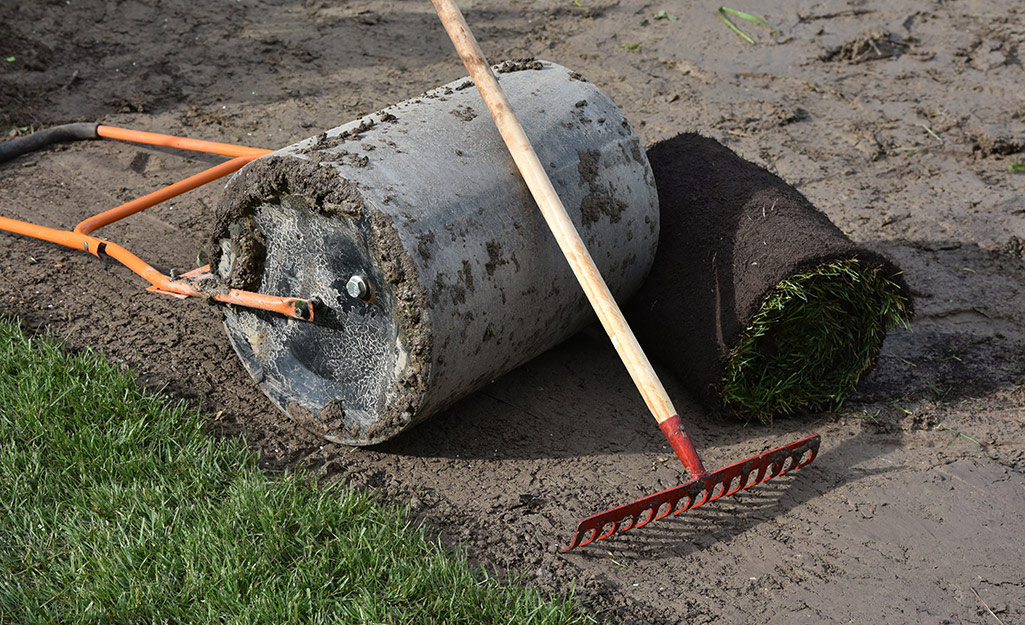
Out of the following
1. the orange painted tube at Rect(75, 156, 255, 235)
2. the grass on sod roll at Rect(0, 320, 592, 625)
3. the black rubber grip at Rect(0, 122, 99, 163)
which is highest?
the orange painted tube at Rect(75, 156, 255, 235)

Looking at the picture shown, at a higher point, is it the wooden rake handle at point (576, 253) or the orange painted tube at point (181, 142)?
the wooden rake handle at point (576, 253)

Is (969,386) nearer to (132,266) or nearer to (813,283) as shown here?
(813,283)

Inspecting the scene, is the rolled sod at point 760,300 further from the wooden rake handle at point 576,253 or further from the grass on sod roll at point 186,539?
the grass on sod roll at point 186,539

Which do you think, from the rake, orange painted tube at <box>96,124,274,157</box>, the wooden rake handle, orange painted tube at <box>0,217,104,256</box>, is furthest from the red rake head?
A: orange painted tube at <box>0,217,104,256</box>

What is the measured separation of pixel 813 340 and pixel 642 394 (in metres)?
0.96

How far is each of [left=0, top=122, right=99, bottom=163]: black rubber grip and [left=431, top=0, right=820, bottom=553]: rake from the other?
3272 mm

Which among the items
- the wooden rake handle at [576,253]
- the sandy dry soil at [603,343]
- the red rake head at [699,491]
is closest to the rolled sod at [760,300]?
the sandy dry soil at [603,343]

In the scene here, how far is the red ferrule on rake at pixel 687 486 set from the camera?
294 cm

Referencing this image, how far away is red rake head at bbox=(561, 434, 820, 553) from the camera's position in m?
2.94

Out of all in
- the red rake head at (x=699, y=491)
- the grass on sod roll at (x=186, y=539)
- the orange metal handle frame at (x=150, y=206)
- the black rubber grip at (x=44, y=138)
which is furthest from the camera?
the black rubber grip at (x=44, y=138)

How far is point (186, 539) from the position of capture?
9.45 ft

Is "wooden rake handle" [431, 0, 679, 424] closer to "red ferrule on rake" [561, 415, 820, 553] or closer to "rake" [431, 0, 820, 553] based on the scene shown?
"rake" [431, 0, 820, 553]

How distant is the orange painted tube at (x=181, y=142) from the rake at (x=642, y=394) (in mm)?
1509

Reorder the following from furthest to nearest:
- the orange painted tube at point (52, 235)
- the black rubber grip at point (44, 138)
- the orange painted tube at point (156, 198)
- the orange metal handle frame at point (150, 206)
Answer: the black rubber grip at point (44, 138) < the orange painted tube at point (156, 198) < the orange painted tube at point (52, 235) < the orange metal handle frame at point (150, 206)
